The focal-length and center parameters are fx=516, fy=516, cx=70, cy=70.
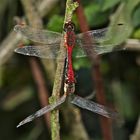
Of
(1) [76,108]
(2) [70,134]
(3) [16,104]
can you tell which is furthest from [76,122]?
(3) [16,104]

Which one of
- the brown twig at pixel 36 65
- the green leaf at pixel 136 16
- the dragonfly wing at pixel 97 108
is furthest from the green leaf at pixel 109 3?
the dragonfly wing at pixel 97 108

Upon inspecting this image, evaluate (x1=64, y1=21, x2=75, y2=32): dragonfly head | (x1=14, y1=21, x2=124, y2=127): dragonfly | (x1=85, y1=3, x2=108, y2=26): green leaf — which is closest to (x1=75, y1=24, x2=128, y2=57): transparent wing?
(x1=14, y1=21, x2=124, y2=127): dragonfly

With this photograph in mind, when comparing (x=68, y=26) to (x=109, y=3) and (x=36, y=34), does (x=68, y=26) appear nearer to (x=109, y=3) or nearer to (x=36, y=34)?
(x=36, y=34)

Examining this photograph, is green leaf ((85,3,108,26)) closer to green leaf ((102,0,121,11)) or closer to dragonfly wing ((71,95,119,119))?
green leaf ((102,0,121,11))

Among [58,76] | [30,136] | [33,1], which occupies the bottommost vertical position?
[30,136]

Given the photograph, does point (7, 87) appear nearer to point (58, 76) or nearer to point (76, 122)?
point (76, 122)

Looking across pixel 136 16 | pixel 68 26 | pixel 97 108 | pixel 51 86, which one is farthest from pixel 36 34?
pixel 51 86
